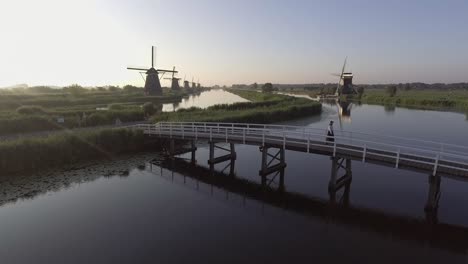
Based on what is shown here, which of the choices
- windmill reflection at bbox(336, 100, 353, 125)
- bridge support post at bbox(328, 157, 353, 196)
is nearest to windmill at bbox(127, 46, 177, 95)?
windmill reflection at bbox(336, 100, 353, 125)

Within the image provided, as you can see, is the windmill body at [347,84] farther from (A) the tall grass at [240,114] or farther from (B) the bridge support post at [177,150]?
(B) the bridge support post at [177,150]

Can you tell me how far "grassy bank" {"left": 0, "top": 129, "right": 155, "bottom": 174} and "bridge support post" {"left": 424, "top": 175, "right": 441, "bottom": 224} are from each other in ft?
69.0

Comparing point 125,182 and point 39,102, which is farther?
point 39,102

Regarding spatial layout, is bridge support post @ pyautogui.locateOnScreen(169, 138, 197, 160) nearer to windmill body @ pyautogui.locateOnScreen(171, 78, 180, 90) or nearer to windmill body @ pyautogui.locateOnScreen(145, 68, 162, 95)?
windmill body @ pyautogui.locateOnScreen(145, 68, 162, 95)

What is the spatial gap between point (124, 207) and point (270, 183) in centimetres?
838

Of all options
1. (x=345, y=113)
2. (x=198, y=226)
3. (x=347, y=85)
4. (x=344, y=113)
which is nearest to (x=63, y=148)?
(x=198, y=226)

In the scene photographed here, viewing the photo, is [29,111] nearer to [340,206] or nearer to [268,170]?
[268,170]

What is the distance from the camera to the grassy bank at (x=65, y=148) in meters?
20.3

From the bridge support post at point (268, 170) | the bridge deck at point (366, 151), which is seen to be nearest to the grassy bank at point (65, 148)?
the bridge deck at point (366, 151)

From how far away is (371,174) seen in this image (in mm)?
19641

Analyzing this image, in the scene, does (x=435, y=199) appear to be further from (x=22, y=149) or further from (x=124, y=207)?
(x=22, y=149)

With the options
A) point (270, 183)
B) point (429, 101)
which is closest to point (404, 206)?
point (270, 183)

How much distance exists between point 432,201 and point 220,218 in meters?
9.77

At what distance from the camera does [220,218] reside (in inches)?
560
